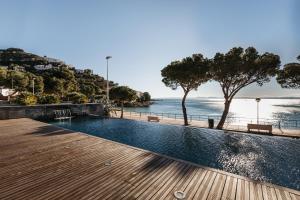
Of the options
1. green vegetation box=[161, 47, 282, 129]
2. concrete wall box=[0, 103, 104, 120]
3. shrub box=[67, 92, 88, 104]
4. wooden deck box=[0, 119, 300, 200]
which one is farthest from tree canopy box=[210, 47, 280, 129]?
shrub box=[67, 92, 88, 104]

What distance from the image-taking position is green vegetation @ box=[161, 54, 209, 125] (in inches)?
828

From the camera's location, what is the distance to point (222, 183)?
5.07 meters

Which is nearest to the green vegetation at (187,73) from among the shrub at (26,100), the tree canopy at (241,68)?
the tree canopy at (241,68)

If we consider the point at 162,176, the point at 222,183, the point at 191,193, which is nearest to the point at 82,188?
the point at 162,176

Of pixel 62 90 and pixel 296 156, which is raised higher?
pixel 62 90

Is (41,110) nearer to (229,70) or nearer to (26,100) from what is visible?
(26,100)

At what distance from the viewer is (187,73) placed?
21.4 metres

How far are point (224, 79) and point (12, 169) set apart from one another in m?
18.7

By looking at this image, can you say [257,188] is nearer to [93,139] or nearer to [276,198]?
[276,198]

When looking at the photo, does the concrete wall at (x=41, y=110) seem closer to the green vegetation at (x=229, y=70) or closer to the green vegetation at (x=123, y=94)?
the green vegetation at (x=123, y=94)

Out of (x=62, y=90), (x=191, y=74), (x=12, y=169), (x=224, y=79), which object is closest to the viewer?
(x=12, y=169)

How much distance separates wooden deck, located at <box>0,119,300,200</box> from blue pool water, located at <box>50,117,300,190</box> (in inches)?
103

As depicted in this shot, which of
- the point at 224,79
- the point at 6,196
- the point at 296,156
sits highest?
the point at 224,79

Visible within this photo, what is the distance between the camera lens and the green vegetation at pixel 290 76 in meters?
16.2
